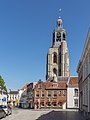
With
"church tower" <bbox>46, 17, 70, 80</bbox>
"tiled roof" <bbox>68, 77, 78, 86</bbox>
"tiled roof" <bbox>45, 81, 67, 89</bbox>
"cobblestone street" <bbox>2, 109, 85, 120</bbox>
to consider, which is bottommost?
"cobblestone street" <bbox>2, 109, 85, 120</bbox>

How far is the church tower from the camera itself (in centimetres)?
10069

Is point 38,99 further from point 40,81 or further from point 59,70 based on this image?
point 59,70

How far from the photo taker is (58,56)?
10456cm

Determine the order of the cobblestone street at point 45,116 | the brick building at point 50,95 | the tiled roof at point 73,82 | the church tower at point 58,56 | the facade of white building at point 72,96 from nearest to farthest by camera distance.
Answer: the cobblestone street at point 45,116
the facade of white building at point 72,96
the brick building at point 50,95
the tiled roof at point 73,82
the church tower at point 58,56

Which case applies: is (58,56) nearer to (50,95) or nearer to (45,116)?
(50,95)

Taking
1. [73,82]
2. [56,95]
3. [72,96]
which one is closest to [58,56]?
[73,82]

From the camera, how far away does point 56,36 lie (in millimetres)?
109062

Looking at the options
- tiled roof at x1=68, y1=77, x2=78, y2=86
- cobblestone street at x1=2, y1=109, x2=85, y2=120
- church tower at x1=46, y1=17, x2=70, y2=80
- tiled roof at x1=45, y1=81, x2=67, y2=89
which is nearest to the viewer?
cobblestone street at x1=2, y1=109, x2=85, y2=120

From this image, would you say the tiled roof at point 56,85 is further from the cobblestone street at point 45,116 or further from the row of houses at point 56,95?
Answer: the cobblestone street at point 45,116

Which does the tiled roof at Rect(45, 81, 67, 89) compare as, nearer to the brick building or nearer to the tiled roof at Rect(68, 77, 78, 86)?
the brick building

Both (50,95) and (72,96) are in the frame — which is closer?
(72,96)

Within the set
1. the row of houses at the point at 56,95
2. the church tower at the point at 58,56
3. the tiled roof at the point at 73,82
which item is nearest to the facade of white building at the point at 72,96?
the row of houses at the point at 56,95

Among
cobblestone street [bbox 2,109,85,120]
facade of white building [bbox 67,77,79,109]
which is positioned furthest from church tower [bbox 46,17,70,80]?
cobblestone street [bbox 2,109,85,120]

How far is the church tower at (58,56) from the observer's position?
330ft
